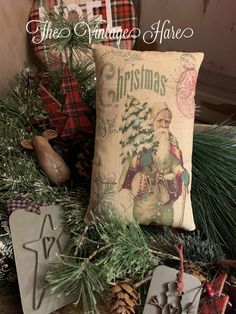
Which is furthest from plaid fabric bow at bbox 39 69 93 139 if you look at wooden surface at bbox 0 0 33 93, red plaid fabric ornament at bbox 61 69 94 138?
wooden surface at bbox 0 0 33 93

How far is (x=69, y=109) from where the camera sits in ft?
2.68

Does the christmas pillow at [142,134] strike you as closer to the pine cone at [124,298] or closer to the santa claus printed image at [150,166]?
the santa claus printed image at [150,166]

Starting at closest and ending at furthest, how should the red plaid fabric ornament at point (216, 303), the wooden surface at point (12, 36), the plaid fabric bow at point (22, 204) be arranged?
the red plaid fabric ornament at point (216, 303), the plaid fabric bow at point (22, 204), the wooden surface at point (12, 36)

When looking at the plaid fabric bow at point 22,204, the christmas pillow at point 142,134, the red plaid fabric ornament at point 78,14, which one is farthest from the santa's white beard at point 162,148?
the red plaid fabric ornament at point 78,14

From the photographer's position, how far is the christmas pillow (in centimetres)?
70

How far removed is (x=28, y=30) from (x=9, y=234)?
508 millimetres

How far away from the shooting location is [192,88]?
2.39ft

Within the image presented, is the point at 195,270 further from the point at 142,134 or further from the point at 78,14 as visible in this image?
the point at 78,14

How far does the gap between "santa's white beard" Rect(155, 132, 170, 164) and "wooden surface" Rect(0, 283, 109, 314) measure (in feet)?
0.83

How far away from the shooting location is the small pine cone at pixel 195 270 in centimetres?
68

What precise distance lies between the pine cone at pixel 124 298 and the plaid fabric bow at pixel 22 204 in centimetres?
19

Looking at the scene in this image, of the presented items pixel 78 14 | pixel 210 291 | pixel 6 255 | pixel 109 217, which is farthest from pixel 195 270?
pixel 78 14

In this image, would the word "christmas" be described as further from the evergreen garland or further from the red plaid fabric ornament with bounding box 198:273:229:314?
the red plaid fabric ornament with bounding box 198:273:229:314

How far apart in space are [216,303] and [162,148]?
25 centimetres
